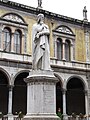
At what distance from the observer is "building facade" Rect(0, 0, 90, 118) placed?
21781 millimetres

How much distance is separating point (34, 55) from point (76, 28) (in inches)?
715

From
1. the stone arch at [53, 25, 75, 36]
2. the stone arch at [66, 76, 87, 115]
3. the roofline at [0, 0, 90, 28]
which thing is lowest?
the stone arch at [66, 76, 87, 115]

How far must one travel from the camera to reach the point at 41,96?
8398 millimetres

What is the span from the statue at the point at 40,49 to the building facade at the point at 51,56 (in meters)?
12.2

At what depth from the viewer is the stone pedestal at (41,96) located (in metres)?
8.32

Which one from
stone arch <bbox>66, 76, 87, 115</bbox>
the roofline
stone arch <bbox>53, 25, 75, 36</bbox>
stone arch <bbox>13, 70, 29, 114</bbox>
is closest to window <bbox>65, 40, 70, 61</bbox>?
stone arch <bbox>53, 25, 75, 36</bbox>

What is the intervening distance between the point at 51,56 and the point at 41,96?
52.0ft

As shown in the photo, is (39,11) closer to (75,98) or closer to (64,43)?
(64,43)

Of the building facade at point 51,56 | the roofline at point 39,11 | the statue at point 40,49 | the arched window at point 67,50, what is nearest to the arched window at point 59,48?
the building facade at point 51,56

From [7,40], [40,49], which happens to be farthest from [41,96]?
[7,40]

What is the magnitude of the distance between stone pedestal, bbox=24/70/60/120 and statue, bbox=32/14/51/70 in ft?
0.69

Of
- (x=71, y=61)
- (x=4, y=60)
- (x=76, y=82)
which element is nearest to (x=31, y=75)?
(x=4, y=60)

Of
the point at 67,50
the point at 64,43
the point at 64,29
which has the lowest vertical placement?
the point at 67,50

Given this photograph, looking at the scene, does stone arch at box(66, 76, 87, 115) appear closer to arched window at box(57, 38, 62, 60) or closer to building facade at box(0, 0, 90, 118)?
building facade at box(0, 0, 90, 118)
